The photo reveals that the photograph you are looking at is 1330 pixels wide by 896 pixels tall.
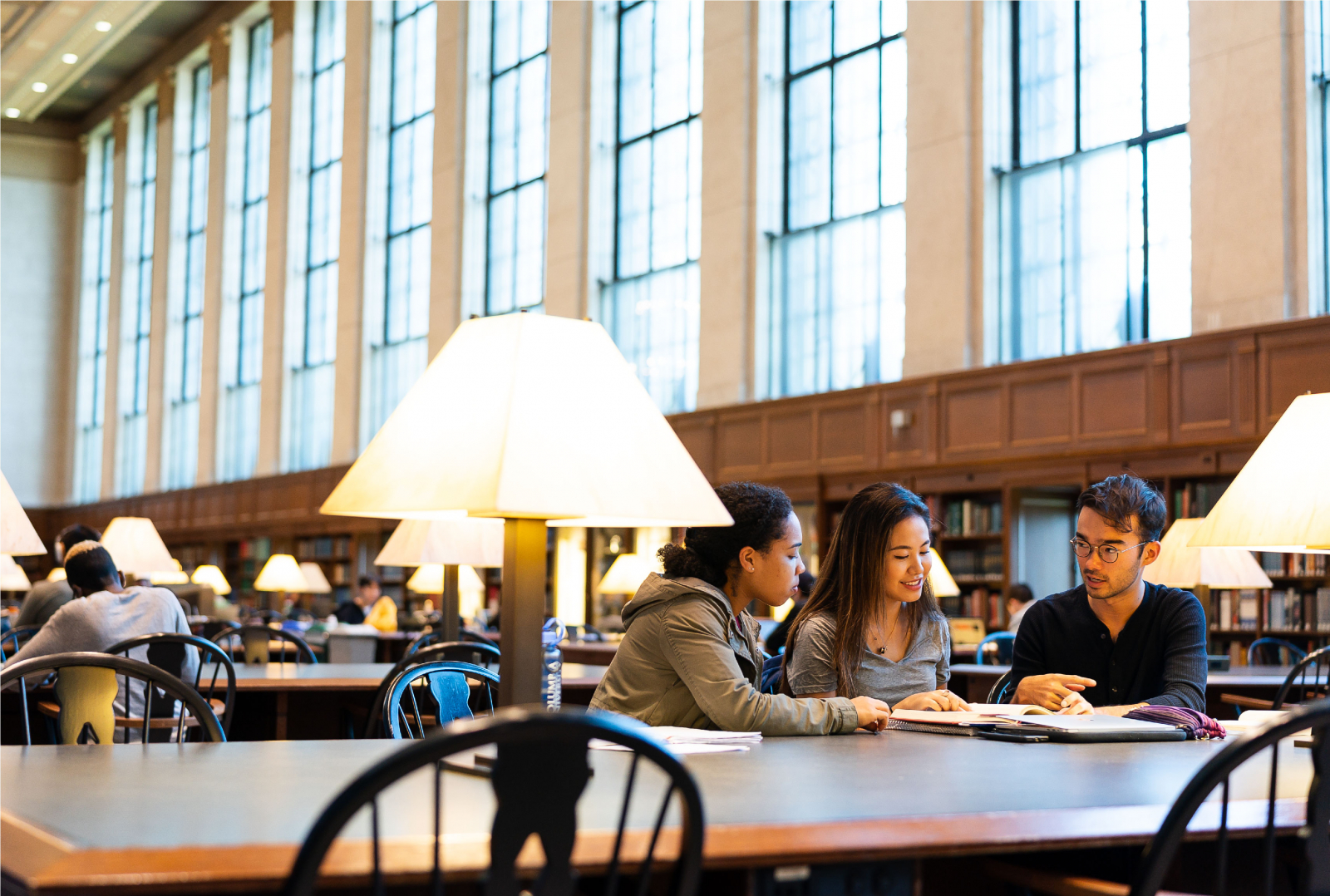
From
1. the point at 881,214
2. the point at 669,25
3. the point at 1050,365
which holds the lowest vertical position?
the point at 1050,365

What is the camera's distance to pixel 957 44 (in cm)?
970

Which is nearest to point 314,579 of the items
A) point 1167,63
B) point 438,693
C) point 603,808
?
point 1167,63

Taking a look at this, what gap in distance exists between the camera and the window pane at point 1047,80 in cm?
926

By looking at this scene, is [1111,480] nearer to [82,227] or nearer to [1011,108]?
[1011,108]

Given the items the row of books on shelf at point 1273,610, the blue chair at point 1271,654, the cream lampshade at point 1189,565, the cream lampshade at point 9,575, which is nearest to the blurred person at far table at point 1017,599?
the row of books on shelf at point 1273,610

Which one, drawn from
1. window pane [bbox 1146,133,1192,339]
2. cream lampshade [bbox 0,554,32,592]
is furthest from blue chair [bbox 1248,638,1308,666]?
cream lampshade [bbox 0,554,32,592]

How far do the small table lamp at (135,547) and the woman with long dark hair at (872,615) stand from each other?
13.7ft

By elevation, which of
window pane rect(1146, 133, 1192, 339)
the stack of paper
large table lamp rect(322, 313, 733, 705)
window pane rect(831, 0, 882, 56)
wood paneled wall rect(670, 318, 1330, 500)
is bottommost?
the stack of paper

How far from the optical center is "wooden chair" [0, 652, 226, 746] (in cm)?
206

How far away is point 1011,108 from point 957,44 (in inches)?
23.5

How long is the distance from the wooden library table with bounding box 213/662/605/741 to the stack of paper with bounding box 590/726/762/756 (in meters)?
2.54

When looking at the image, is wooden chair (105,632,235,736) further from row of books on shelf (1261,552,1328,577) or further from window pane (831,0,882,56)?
window pane (831,0,882,56)

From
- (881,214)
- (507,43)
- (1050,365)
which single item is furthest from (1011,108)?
(507,43)

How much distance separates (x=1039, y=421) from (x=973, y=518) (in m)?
0.99
